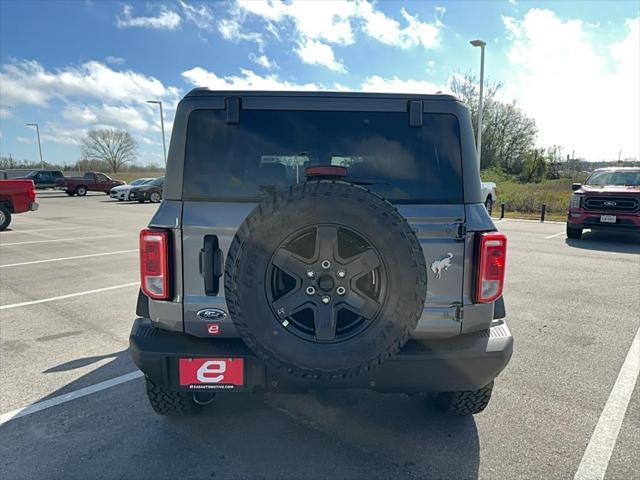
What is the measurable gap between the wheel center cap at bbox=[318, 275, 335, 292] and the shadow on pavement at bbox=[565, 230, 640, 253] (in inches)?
382

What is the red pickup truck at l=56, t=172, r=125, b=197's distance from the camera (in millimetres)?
31609

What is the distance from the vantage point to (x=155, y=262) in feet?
7.36

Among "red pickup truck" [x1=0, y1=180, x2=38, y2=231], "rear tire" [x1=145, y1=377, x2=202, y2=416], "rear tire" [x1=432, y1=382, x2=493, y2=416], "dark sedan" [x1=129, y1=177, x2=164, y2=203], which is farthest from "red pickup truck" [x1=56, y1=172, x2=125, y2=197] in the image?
"rear tire" [x1=432, y1=382, x2=493, y2=416]

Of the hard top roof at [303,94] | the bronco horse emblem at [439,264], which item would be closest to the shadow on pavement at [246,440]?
the bronco horse emblem at [439,264]

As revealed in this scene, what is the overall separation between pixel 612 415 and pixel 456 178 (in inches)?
81.6

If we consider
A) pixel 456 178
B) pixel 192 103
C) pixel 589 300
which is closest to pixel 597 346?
pixel 589 300

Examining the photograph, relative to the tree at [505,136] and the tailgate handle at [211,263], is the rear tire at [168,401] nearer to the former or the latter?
the tailgate handle at [211,263]

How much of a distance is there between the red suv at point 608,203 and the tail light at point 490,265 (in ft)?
31.5

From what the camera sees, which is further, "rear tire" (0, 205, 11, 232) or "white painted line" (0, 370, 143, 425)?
"rear tire" (0, 205, 11, 232)

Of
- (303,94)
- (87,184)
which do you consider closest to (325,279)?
(303,94)

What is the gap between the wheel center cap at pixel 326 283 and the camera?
2.04 meters

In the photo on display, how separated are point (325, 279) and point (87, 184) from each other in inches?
1396

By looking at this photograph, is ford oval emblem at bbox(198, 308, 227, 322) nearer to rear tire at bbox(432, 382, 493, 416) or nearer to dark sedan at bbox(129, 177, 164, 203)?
rear tire at bbox(432, 382, 493, 416)

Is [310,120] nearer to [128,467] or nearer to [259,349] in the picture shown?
[259,349]
